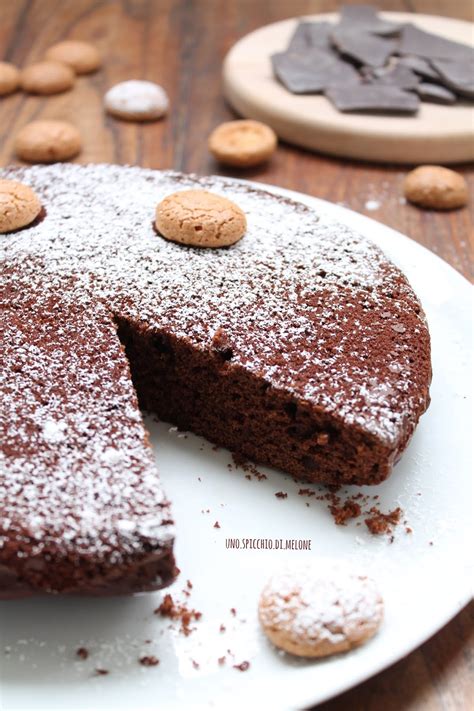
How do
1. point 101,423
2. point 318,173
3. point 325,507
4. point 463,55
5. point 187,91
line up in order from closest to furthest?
point 101,423 < point 325,507 < point 318,173 < point 463,55 < point 187,91

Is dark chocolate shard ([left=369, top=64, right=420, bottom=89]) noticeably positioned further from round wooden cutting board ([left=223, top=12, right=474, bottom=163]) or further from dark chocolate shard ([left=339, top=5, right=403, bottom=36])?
dark chocolate shard ([left=339, top=5, right=403, bottom=36])

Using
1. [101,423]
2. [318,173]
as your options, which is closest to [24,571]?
[101,423]

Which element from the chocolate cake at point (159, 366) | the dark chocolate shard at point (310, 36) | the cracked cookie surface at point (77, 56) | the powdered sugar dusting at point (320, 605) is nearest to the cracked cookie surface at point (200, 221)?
the chocolate cake at point (159, 366)

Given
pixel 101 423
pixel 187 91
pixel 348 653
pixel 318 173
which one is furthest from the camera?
pixel 187 91

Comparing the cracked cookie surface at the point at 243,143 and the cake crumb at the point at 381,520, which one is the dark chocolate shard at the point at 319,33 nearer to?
the cracked cookie surface at the point at 243,143

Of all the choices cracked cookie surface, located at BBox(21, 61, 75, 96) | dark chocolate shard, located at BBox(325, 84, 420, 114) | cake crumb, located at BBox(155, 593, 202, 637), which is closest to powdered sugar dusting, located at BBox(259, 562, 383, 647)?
cake crumb, located at BBox(155, 593, 202, 637)

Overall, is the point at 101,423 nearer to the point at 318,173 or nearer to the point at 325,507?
the point at 325,507
